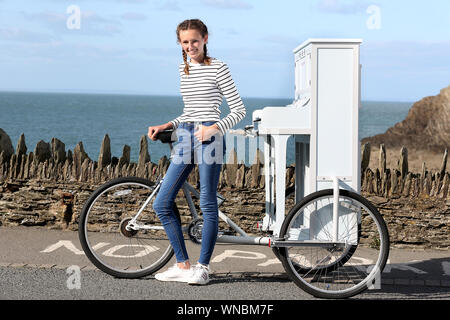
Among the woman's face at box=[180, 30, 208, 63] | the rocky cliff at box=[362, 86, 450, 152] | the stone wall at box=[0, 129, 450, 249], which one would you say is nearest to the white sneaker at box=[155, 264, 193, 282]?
the woman's face at box=[180, 30, 208, 63]

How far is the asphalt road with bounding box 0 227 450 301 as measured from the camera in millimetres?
4996

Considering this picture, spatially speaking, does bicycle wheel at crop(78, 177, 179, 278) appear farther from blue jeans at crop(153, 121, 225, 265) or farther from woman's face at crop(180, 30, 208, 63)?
woman's face at crop(180, 30, 208, 63)

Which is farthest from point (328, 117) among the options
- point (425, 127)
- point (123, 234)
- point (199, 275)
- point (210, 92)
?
point (425, 127)

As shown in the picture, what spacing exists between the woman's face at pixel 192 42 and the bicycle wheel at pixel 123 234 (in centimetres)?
107

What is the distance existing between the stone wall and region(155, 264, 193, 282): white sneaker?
196 centimetres

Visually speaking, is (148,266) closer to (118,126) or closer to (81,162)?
(81,162)

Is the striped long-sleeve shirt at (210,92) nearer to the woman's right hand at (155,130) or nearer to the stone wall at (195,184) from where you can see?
the woman's right hand at (155,130)

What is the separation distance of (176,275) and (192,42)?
1.73 metres

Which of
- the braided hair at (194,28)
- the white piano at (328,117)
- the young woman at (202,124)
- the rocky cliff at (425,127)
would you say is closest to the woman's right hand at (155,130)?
the young woman at (202,124)

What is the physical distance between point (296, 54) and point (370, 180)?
66.7 inches

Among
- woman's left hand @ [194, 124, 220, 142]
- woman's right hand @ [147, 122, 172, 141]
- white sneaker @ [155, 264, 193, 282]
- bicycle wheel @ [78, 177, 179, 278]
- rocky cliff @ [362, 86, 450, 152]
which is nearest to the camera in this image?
woman's left hand @ [194, 124, 220, 142]

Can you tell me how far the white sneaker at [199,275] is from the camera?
516 centimetres

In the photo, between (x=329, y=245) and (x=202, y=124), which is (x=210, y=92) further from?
(x=329, y=245)

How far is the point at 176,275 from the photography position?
17.3 feet
